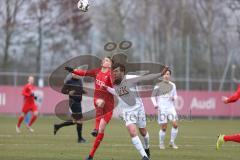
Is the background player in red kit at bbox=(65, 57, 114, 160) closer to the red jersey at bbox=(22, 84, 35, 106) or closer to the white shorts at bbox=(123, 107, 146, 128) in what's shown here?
the white shorts at bbox=(123, 107, 146, 128)

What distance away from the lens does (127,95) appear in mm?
17297

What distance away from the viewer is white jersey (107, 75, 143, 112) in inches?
674

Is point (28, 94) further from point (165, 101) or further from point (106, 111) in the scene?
point (106, 111)

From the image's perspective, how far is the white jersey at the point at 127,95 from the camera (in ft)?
56.2

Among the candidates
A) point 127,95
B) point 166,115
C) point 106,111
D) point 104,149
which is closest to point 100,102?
point 106,111

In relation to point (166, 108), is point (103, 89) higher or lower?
higher

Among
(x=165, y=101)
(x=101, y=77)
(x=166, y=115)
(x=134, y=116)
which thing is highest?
(x=101, y=77)

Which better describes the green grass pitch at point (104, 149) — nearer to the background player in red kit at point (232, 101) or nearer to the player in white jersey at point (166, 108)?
the background player in red kit at point (232, 101)

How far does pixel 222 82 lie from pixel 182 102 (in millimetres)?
4790

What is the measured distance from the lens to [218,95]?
163 feet

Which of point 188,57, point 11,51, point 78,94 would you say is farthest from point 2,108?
point 78,94

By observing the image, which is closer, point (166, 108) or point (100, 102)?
point (100, 102)

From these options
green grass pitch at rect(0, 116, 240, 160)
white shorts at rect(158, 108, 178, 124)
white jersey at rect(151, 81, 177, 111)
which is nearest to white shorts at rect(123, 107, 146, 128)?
green grass pitch at rect(0, 116, 240, 160)

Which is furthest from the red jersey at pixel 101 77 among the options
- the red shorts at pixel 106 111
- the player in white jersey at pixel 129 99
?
the player in white jersey at pixel 129 99
